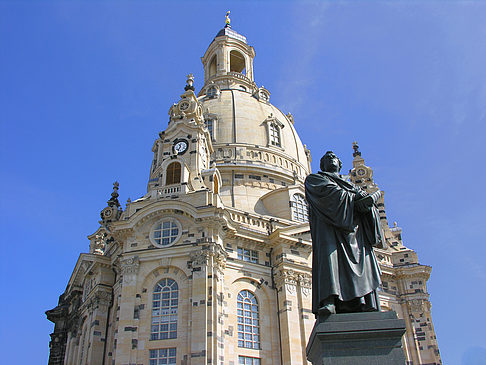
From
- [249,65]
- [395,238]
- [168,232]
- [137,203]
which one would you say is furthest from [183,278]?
[249,65]

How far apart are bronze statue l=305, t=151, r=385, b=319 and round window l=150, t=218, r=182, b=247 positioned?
2250 cm

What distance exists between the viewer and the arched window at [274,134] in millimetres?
47469

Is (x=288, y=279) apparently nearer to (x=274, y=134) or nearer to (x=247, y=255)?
(x=247, y=255)

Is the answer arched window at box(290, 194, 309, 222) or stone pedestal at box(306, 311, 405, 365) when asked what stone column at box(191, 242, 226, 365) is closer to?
arched window at box(290, 194, 309, 222)

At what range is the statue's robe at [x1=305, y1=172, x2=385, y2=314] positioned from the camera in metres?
7.85

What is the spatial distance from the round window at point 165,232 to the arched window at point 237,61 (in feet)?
125

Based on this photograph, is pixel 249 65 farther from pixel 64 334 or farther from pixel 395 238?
pixel 64 334

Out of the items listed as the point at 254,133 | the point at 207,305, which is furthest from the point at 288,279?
the point at 254,133

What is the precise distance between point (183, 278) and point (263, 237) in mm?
7085

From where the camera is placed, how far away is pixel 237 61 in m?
65.1

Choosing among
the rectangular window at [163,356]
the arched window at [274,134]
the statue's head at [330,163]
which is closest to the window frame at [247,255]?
the rectangular window at [163,356]

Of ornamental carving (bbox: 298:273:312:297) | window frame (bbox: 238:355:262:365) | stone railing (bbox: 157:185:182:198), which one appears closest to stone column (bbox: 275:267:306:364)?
ornamental carving (bbox: 298:273:312:297)

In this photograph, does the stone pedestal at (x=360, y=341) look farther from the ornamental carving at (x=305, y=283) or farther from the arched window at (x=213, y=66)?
the arched window at (x=213, y=66)

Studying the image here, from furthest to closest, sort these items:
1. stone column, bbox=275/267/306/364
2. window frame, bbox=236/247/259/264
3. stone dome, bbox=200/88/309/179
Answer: stone dome, bbox=200/88/309/179 < window frame, bbox=236/247/259/264 < stone column, bbox=275/267/306/364
